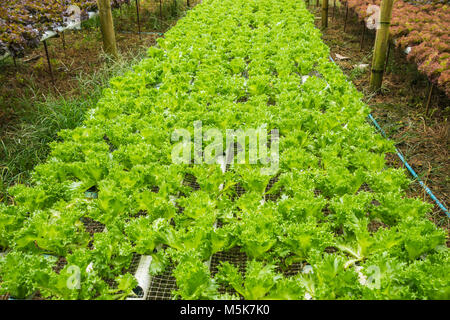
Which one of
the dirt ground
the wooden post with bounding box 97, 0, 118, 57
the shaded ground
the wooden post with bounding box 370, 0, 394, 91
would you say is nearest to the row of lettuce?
the shaded ground

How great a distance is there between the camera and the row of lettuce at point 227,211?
240 centimetres

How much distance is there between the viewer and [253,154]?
12.2ft

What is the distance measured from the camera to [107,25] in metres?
7.45

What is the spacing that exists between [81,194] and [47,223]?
0.50 meters

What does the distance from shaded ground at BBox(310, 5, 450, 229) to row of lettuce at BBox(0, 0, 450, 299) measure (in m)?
1.15

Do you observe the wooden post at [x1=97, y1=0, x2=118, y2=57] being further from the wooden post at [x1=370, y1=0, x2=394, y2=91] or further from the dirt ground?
the wooden post at [x1=370, y1=0, x2=394, y2=91]

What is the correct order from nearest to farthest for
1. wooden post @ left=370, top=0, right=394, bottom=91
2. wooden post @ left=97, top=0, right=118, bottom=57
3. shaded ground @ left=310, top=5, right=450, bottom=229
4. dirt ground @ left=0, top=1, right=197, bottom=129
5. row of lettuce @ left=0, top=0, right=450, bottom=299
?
1. row of lettuce @ left=0, top=0, right=450, bottom=299
2. shaded ground @ left=310, top=5, right=450, bottom=229
3. wooden post @ left=370, top=0, right=394, bottom=91
4. dirt ground @ left=0, top=1, right=197, bottom=129
5. wooden post @ left=97, top=0, right=118, bottom=57

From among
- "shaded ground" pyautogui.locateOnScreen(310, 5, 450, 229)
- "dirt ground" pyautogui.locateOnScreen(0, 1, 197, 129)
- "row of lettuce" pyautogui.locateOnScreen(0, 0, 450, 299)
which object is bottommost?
"shaded ground" pyautogui.locateOnScreen(310, 5, 450, 229)

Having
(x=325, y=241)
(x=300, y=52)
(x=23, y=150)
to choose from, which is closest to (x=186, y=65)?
(x=300, y=52)

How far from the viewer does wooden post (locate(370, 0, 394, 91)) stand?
20.6ft

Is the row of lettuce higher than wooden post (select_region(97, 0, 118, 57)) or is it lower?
lower

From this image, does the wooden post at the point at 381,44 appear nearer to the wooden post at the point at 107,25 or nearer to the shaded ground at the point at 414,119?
the shaded ground at the point at 414,119

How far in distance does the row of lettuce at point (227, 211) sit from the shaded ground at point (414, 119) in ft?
3.78
